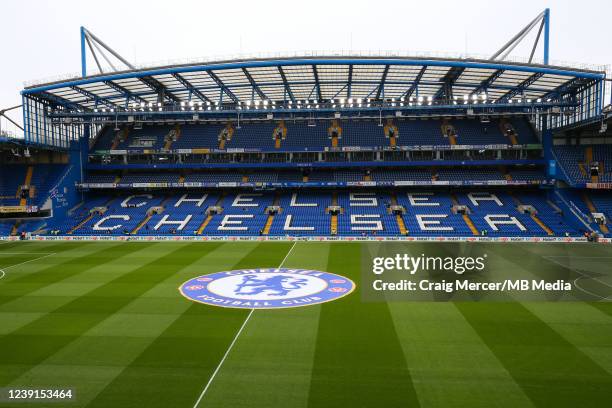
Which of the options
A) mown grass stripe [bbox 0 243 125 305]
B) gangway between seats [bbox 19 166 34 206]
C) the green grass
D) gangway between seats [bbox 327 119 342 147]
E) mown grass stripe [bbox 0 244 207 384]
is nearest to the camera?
the green grass

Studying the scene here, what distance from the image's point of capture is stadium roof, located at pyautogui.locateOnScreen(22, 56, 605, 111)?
37.8 metres

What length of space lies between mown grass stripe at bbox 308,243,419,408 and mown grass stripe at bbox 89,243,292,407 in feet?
11.1

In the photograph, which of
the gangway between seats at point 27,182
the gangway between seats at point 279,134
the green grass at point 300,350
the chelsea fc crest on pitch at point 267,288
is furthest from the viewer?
the gangway between seats at point 279,134

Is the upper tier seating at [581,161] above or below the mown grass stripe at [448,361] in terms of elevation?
above

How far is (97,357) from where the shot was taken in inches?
521

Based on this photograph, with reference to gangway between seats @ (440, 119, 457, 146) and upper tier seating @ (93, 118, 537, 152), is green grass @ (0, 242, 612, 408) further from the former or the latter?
gangway between seats @ (440, 119, 457, 146)

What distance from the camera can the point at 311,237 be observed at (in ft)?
135

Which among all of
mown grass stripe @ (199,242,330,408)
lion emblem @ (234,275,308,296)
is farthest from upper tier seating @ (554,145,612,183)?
mown grass stripe @ (199,242,330,408)

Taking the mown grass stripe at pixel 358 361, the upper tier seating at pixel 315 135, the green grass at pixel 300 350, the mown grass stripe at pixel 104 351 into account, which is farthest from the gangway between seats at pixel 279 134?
the mown grass stripe at pixel 358 361

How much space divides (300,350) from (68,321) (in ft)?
33.0

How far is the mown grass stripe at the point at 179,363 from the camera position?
35.0 ft

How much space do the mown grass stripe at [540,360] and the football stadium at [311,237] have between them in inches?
3.3

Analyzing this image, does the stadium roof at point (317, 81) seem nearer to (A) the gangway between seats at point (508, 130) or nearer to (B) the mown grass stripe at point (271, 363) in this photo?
(A) the gangway between seats at point (508, 130)

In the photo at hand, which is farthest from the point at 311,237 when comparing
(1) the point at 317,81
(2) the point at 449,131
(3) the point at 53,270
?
(2) the point at 449,131
